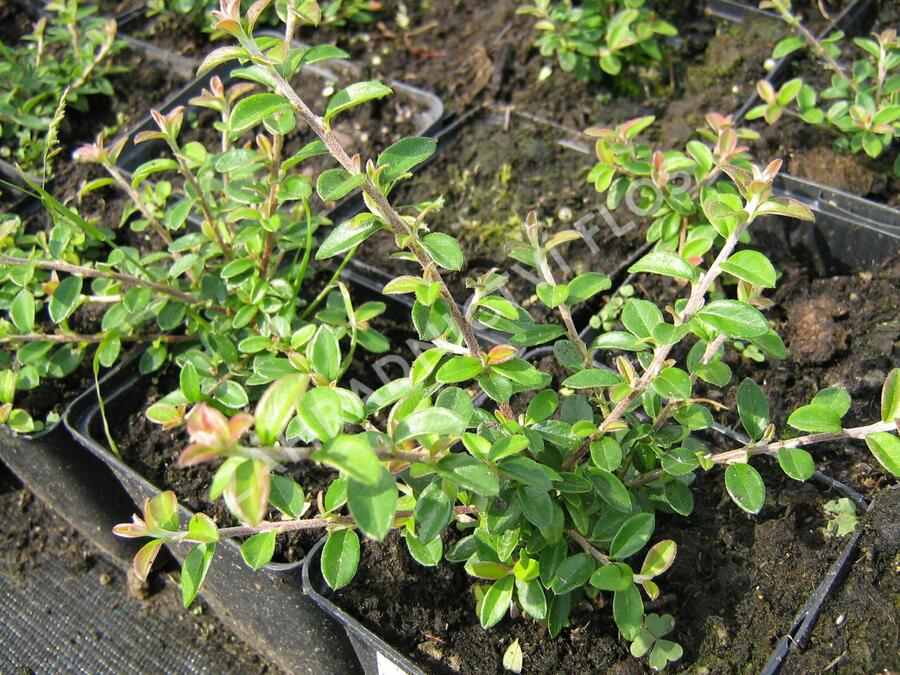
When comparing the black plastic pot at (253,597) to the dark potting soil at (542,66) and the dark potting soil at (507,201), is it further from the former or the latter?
the dark potting soil at (542,66)

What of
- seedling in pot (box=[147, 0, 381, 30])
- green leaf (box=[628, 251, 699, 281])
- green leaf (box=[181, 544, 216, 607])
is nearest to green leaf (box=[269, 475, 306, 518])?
green leaf (box=[181, 544, 216, 607])

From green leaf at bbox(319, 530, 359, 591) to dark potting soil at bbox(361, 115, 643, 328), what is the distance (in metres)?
0.83

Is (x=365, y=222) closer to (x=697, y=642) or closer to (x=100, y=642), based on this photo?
(x=697, y=642)

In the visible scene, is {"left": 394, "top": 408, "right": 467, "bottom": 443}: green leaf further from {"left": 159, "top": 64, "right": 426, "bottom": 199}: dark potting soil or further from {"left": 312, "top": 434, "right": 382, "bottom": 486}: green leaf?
{"left": 159, "top": 64, "right": 426, "bottom": 199}: dark potting soil

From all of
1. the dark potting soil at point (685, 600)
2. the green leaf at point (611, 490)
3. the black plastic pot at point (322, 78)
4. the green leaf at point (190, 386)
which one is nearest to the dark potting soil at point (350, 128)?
the black plastic pot at point (322, 78)

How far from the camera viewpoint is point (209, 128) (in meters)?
2.46

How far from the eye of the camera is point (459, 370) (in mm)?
1064

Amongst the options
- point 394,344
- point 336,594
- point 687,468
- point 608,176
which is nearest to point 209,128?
point 394,344

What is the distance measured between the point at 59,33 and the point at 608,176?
69.5 inches

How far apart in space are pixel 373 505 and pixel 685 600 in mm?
720

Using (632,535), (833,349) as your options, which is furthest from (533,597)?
(833,349)

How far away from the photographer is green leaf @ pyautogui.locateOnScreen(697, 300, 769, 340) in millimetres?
980

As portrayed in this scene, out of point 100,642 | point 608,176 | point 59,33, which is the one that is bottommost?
point 100,642

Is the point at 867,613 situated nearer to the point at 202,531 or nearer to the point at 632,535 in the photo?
the point at 632,535
